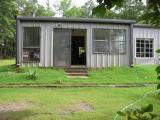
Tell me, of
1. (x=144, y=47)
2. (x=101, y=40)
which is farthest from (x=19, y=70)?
(x=144, y=47)

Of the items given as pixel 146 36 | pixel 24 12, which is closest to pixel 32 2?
pixel 24 12

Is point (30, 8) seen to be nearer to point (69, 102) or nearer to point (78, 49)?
point (78, 49)

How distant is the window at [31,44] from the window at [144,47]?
818 cm

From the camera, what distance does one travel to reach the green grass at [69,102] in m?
8.24

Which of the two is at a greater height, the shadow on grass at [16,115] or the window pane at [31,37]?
the window pane at [31,37]

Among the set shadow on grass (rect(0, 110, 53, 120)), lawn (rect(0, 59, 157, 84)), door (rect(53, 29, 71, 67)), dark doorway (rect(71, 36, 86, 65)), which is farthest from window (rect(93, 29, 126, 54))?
shadow on grass (rect(0, 110, 53, 120))

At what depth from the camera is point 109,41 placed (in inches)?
779

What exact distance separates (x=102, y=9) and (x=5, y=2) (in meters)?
45.5

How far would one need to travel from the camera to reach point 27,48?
61.8ft

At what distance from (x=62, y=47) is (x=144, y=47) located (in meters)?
7.65

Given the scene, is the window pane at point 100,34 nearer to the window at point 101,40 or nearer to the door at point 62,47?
the window at point 101,40

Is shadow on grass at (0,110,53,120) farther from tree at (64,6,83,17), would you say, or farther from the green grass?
tree at (64,6,83,17)

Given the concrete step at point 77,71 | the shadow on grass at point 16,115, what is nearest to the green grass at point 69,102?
the shadow on grass at point 16,115

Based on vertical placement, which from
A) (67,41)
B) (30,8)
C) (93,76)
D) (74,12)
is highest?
(30,8)
